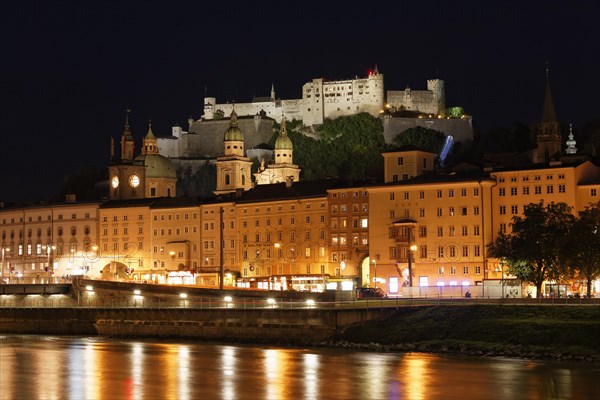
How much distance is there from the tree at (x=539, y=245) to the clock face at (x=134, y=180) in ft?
232

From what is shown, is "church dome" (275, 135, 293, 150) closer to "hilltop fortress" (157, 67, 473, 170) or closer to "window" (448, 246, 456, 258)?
"hilltop fortress" (157, 67, 473, 170)

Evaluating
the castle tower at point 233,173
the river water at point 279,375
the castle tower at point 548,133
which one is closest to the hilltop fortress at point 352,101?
the castle tower at point 233,173

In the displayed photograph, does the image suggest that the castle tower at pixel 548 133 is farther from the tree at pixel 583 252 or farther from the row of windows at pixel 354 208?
the tree at pixel 583 252

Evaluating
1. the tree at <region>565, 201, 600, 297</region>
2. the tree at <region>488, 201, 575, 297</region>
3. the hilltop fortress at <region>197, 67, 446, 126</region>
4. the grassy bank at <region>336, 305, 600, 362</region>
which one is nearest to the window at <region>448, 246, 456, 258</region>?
the tree at <region>488, 201, 575, 297</region>

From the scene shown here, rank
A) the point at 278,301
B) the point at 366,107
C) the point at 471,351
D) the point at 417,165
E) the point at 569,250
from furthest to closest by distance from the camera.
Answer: the point at 366,107
the point at 417,165
the point at 278,301
the point at 569,250
the point at 471,351

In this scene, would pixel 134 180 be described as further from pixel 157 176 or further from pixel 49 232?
pixel 49 232

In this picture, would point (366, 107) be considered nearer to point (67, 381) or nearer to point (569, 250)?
point (569, 250)

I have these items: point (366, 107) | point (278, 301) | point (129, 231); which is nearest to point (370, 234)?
point (278, 301)

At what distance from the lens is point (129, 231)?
127125mm

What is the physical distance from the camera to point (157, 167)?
150875 millimetres

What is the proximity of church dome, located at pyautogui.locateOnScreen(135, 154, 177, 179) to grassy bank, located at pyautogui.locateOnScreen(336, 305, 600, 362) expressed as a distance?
277 ft

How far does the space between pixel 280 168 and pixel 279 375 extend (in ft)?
323

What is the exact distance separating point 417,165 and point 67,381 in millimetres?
57350

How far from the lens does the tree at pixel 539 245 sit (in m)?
76.9
